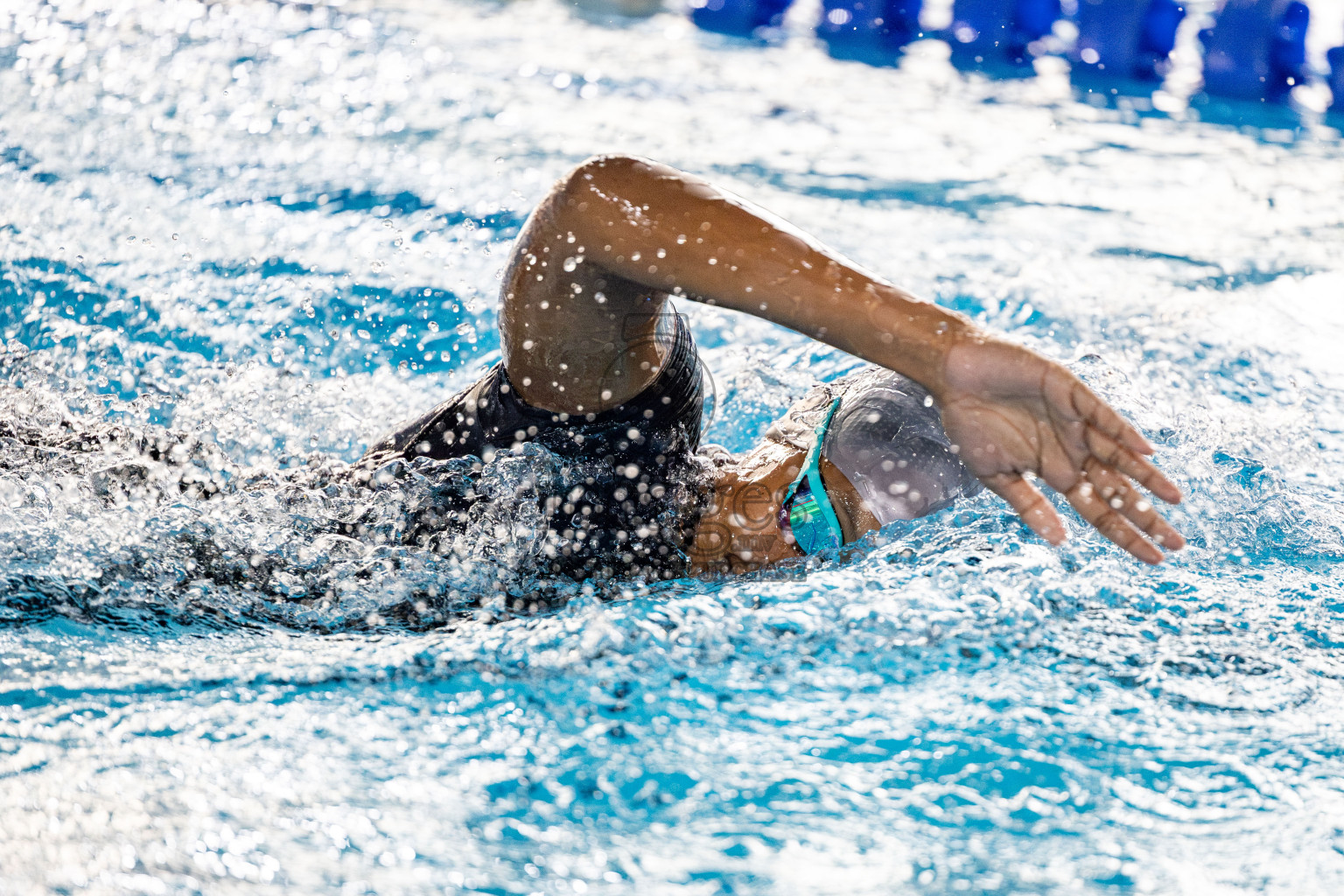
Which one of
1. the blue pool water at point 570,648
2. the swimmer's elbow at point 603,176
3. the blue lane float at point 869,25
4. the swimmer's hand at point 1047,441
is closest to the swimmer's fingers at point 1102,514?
the swimmer's hand at point 1047,441

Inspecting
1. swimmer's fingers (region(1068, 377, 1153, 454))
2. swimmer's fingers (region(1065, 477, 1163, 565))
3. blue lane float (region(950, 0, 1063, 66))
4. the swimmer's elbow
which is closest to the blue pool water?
swimmer's fingers (region(1065, 477, 1163, 565))

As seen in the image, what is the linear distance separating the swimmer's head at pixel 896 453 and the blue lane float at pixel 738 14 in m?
5.80

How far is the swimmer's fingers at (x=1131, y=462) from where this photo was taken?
140cm

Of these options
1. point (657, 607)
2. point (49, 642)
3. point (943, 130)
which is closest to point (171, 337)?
point (49, 642)

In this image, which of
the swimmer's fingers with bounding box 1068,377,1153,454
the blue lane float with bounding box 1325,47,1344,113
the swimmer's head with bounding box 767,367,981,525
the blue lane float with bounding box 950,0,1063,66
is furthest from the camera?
the blue lane float with bounding box 950,0,1063,66

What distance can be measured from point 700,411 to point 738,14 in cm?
588

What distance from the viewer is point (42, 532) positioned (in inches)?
77.9

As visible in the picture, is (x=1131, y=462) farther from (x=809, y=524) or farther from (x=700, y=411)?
(x=700, y=411)

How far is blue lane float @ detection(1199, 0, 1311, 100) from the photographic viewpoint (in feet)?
21.3

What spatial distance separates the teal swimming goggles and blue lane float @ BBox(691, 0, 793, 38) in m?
5.85

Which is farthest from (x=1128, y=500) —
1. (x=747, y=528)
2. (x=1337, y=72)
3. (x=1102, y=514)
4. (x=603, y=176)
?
(x=1337, y=72)

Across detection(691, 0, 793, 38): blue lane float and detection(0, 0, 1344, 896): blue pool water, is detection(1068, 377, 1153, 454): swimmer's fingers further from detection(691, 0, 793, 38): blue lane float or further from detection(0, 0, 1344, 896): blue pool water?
detection(691, 0, 793, 38): blue lane float

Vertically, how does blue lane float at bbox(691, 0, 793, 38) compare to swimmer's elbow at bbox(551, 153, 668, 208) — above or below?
above

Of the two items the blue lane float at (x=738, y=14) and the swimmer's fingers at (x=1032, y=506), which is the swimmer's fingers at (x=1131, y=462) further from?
the blue lane float at (x=738, y=14)
